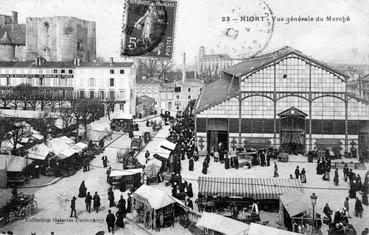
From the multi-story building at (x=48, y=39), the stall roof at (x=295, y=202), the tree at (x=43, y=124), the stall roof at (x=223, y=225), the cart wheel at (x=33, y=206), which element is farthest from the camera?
the multi-story building at (x=48, y=39)

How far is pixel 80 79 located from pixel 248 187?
43.2 meters

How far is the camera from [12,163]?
24.9 m

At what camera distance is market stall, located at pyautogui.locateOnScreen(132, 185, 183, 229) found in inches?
739

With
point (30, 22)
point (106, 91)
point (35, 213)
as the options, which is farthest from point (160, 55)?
point (30, 22)

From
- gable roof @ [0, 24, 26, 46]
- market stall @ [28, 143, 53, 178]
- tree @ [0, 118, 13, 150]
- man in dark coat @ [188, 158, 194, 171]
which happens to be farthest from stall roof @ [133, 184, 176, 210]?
gable roof @ [0, 24, 26, 46]

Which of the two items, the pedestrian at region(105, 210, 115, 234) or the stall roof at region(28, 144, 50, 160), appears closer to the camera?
the pedestrian at region(105, 210, 115, 234)

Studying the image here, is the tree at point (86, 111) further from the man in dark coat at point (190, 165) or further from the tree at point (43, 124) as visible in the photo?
the man in dark coat at point (190, 165)

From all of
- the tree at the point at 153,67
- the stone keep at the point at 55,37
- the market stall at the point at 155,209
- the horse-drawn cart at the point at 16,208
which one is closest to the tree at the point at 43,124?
the horse-drawn cart at the point at 16,208

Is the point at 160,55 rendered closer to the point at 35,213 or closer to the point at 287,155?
the point at 35,213

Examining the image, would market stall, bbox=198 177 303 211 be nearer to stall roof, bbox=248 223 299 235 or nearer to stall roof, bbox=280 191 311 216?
stall roof, bbox=280 191 311 216

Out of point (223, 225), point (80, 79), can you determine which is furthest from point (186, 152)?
point (80, 79)

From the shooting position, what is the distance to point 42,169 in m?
28.1

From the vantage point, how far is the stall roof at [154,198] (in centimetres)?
1883

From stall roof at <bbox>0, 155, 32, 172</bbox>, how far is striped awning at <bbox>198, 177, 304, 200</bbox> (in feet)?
37.1
